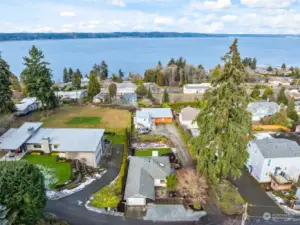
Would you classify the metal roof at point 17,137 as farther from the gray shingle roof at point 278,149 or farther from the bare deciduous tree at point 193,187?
the gray shingle roof at point 278,149

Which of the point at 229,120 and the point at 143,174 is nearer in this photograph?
the point at 229,120

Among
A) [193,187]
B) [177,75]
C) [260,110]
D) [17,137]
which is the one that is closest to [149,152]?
[193,187]

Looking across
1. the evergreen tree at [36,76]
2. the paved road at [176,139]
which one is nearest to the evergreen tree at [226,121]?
the paved road at [176,139]

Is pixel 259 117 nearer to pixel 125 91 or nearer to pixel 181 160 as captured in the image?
pixel 181 160

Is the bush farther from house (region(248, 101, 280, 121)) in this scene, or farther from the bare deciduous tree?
house (region(248, 101, 280, 121))

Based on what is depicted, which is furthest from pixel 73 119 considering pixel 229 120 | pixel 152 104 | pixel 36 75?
pixel 229 120

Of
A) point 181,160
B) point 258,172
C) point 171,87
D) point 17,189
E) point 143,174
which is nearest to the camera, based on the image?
point 17,189

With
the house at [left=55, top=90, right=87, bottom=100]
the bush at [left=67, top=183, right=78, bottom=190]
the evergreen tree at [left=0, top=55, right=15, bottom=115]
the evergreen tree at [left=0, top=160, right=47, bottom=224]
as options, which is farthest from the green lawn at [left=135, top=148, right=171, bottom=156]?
the house at [left=55, top=90, right=87, bottom=100]

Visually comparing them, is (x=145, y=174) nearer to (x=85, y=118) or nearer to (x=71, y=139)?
(x=71, y=139)
